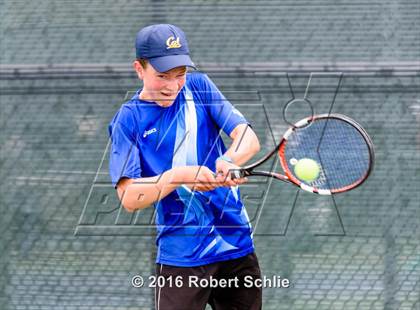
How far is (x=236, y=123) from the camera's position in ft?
9.34

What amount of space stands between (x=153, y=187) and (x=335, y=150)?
3.54 ft

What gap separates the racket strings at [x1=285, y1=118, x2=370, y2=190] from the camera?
3.40 metres

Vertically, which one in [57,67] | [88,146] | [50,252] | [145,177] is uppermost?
[145,177]

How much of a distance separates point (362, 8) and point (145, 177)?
1.49 meters

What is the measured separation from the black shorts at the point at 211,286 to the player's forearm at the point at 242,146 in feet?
1.02

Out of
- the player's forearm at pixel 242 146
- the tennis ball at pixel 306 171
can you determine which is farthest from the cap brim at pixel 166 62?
the tennis ball at pixel 306 171

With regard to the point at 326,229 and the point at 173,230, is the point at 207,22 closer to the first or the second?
the point at 326,229

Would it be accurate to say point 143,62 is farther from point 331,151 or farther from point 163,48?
point 331,151

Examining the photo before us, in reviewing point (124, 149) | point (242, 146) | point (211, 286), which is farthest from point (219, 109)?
point (211, 286)

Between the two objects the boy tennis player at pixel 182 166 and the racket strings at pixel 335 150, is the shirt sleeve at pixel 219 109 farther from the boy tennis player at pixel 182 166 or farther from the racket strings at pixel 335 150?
the racket strings at pixel 335 150

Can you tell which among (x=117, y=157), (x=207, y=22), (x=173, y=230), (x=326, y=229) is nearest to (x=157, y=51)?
(x=117, y=157)

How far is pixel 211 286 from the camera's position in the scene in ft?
9.16

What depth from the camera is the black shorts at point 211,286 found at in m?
2.75

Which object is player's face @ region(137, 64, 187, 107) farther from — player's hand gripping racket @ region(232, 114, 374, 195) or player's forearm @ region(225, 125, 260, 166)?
player's hand gripping racket @ region(232, 114, 374, 195)
